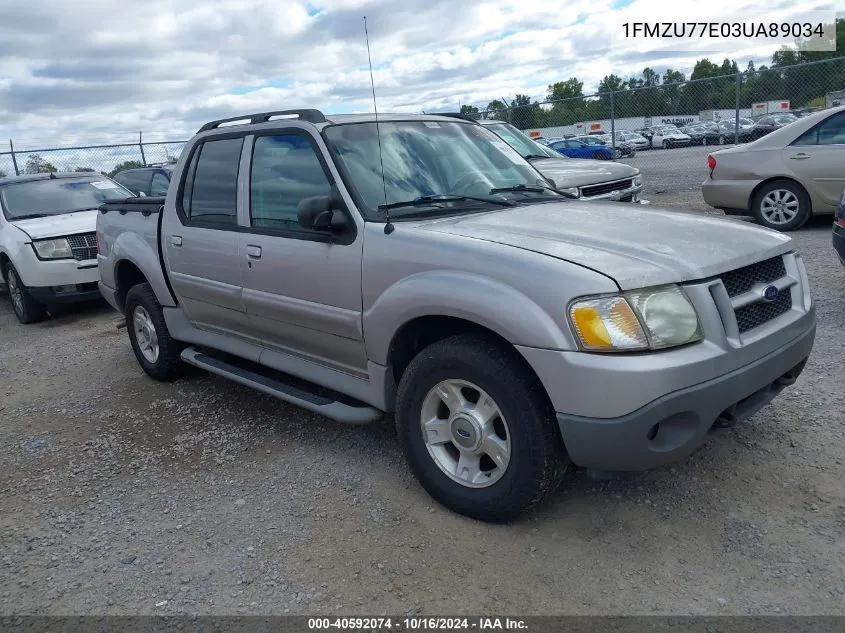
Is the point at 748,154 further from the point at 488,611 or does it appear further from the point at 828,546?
the point at 488,611

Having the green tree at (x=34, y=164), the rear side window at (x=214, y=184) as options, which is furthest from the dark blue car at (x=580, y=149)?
the rear side window at (x=214, y=184)

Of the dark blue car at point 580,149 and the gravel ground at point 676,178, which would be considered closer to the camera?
the gravel ground at point 676,178

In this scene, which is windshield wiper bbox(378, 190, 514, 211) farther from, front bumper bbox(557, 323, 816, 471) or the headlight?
the headlight

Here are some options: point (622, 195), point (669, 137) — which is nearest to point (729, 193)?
point (622, 195)

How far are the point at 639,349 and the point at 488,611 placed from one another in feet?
3.70

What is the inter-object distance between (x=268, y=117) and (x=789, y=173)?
7122 millimetres

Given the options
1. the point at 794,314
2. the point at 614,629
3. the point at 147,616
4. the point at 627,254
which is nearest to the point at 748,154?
the point at 794,314

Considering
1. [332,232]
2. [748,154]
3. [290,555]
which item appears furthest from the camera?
[748,154]

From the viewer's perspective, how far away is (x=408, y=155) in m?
4.00

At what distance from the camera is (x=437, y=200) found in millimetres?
3812

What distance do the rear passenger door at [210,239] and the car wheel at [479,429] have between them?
159 centimetres

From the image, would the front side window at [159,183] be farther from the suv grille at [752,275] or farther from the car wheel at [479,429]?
the suv grille at [752,275]

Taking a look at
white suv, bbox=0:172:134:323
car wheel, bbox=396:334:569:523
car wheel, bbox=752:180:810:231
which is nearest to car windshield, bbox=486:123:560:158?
car wheel, bbox=752:180:810:231

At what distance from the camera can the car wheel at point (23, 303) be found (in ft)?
27.4
